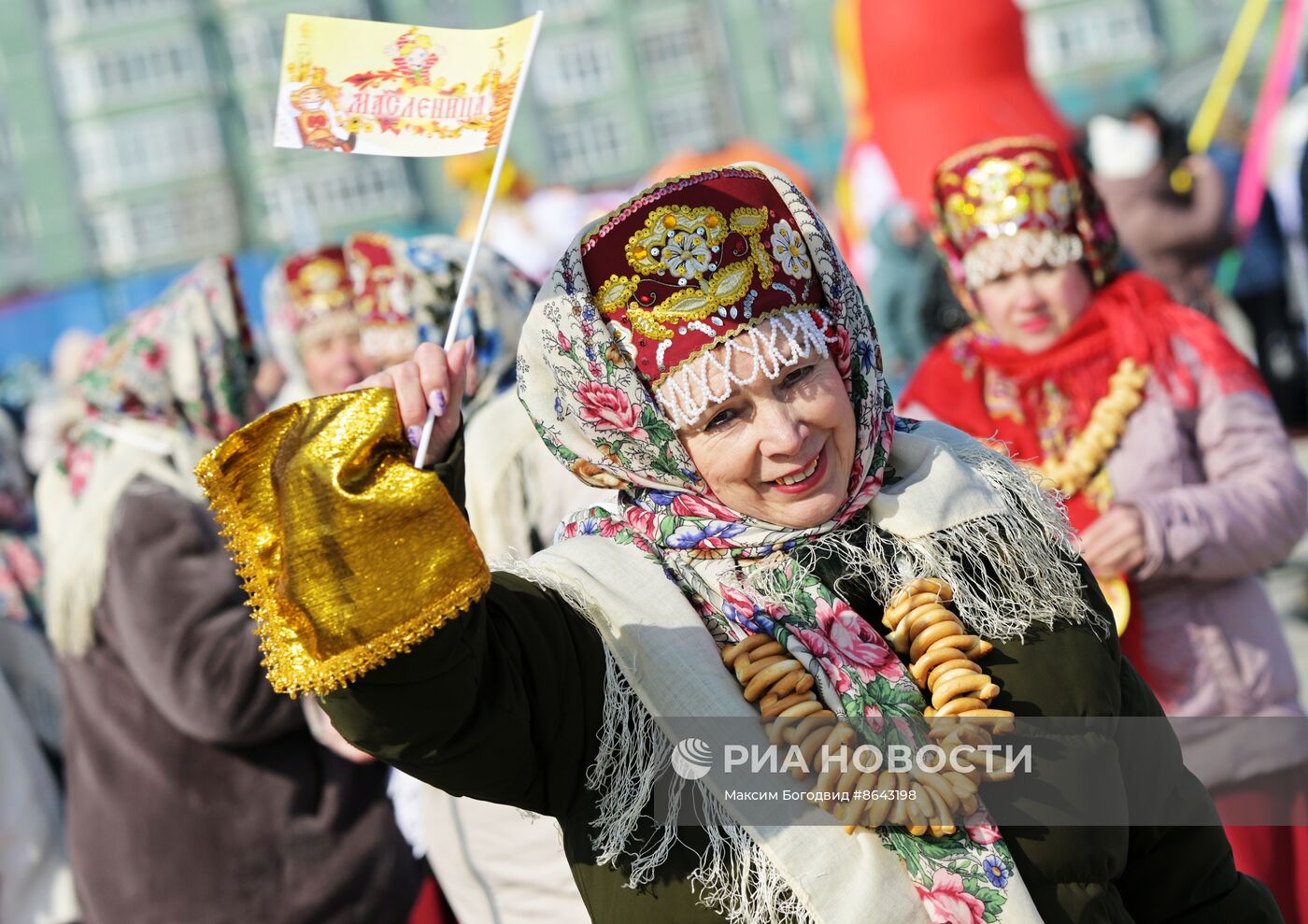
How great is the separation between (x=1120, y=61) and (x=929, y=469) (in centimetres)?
4560

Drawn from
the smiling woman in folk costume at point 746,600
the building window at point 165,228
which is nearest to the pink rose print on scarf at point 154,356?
the smiling woman in folk costume at point 746,600

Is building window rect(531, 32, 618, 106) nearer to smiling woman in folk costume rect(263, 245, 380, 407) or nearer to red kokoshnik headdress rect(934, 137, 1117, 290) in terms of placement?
smiling woman in folk costume rect(263, 245, 380, 407)

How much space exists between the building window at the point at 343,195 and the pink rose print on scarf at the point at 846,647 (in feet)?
145

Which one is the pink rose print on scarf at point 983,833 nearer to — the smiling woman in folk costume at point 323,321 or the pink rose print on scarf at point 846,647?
the pink rose print on scarf at point 846,647

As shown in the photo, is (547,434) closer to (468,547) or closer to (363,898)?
(468,547)

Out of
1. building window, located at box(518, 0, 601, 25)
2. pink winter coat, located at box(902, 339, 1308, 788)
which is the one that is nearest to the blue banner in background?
building window, located at box(518, 0, 601, 25)

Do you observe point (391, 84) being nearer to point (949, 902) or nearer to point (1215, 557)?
point (949, 902)

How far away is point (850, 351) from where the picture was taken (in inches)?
86.0

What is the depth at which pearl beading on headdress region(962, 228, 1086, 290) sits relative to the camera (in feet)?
12.1

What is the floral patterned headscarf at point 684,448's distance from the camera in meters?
2.05

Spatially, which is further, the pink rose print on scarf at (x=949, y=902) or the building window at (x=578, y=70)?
the building window at (x=578, y=70)

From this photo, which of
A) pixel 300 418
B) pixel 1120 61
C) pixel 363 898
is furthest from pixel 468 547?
pixel 1120 61

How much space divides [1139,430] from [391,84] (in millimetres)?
2274

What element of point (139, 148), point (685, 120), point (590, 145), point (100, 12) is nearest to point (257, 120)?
point (139, 148)
